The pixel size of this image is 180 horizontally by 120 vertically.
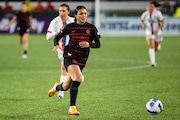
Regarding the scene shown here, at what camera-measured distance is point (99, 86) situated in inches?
578

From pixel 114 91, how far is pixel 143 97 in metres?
1.23

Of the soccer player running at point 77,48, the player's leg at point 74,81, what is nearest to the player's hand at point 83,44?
the soccer player running at point 77,48

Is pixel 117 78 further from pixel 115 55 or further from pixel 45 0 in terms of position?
pixel 45 0

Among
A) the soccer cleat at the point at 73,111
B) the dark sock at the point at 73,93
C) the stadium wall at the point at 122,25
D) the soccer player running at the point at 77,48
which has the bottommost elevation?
the stadium wall at the point at 122,25

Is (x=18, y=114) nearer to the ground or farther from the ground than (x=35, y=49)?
farther from the ground

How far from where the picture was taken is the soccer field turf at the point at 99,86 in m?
10.5

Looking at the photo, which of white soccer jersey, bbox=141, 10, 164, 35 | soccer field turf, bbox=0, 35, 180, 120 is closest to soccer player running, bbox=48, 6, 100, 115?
soccer field turf, bbox=0, 35, 180, 120

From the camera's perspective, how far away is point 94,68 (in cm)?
1939

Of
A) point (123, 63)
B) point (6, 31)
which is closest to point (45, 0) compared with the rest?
point (6, 31)

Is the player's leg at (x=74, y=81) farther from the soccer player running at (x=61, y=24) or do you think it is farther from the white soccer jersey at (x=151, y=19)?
the white soccer jersey at (x=151, y=19)

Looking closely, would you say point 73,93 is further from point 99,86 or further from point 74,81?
point 99,86

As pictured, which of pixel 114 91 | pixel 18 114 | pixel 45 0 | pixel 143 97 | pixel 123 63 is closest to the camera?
pixel 18 114

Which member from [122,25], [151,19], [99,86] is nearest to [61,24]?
[99,86]

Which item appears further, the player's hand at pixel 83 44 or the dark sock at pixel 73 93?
the dark sock at pixel 73 93
